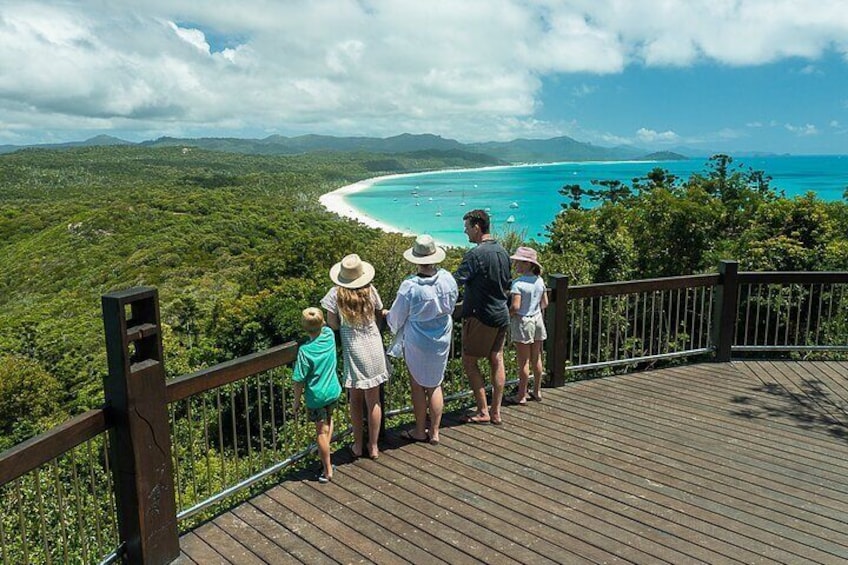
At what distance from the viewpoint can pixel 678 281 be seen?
580 centimetres

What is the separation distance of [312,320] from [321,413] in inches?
24.2

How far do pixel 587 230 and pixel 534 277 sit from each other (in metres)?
10.8

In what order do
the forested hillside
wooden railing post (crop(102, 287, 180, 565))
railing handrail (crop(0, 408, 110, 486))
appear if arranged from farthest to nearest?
the forested hillside < wooden railing post (crop(102, 287, 180, 565)) < railing handrail (crop(0, 408, 110, 486))

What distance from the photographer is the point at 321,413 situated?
3.66 metres

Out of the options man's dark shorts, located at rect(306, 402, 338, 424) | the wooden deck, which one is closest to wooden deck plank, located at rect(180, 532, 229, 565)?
the wooden deck

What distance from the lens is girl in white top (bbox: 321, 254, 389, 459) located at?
3664 mm

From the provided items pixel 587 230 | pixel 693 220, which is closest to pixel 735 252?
pixel 693 220

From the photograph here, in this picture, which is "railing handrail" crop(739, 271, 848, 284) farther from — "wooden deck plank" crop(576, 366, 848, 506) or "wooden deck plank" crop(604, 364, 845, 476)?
"wooden deck plank" crop(576, 366, 848, 506)

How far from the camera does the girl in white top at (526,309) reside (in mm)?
4656

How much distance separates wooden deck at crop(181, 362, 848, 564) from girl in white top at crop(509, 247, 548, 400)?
42 centimetres

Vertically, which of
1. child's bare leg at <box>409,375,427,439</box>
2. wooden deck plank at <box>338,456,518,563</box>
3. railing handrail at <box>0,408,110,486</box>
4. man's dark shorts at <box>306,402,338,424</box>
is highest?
railing handrail at <box>0,408,110,486</box>

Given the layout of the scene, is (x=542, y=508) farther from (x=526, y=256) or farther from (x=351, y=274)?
(x=526, y=256)

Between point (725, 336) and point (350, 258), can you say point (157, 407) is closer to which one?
point (350, 258)

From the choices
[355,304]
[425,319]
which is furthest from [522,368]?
[355,304]
